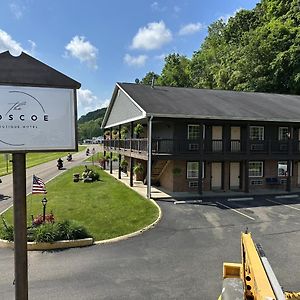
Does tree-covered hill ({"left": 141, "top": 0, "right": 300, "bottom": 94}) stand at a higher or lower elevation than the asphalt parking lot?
higher

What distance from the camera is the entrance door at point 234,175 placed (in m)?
23.4

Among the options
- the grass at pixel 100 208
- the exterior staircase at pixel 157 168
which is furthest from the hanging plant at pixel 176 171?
the grass at pixel 100 208

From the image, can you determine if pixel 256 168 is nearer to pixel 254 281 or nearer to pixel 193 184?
pixel 193 184

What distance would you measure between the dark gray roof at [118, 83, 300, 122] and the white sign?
1530 cm

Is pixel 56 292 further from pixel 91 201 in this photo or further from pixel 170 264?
pixel 91 201

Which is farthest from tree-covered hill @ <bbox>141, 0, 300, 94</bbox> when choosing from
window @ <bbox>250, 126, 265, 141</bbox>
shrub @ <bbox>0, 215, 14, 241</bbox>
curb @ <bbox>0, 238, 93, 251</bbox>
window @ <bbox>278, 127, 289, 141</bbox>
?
shrub @ <bbox>0, 215, 14, 241</bbox>

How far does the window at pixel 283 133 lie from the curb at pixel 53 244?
18.7 metres

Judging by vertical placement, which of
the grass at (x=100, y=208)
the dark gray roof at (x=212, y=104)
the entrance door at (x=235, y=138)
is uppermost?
the dark gray roof at (x=212, y=104)

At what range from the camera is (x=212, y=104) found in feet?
77.0

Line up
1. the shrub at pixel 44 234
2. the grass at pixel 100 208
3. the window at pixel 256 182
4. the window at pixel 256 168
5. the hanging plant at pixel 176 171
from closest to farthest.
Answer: the shrub at pixel 44 234 < the grass at pixel 100 208 < the hanging plant at pixel 176 171 < the window at pixel 256 182 < the window at pixel 256 168

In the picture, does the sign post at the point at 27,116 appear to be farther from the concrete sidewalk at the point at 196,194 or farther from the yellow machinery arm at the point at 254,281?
the concrete sidewalk at the point at 196,194

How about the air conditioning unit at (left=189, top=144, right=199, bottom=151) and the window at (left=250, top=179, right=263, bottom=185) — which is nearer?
the air conditioning unit at (left=189, top=144, right=199, bottom=151)

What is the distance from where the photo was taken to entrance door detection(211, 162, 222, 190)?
75.4 ft

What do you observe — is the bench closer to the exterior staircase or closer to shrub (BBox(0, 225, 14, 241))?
the exterior staircase
